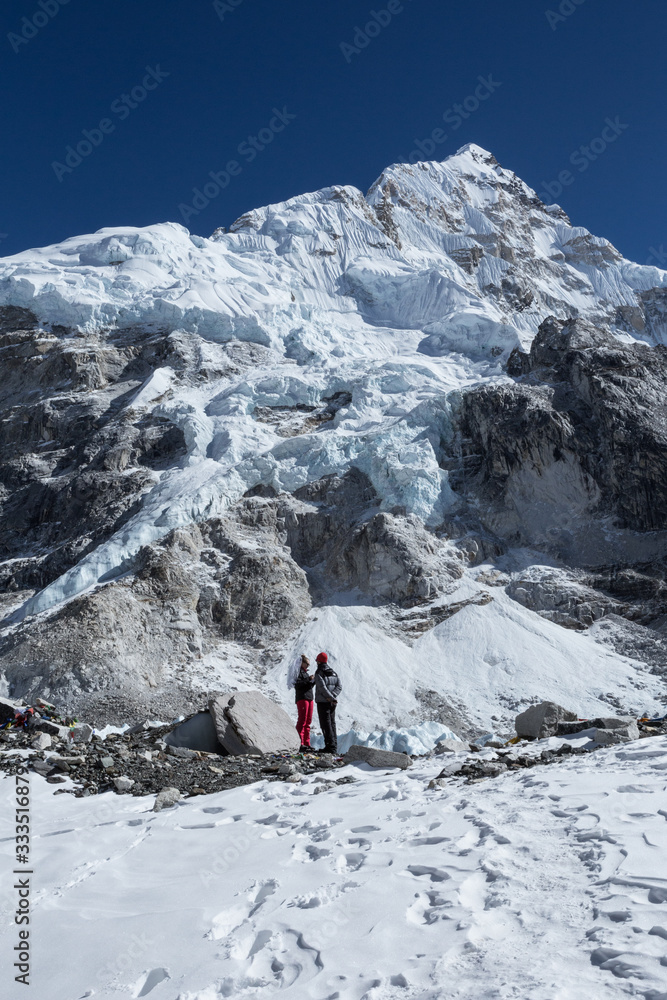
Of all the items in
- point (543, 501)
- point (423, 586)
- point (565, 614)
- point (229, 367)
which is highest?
point (229, 367)

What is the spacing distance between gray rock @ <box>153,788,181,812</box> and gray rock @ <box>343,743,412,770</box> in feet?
8.87

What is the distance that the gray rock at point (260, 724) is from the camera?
10477 millimetres

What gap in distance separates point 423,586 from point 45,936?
3253 cm

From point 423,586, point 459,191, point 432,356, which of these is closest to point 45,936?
point 423,586

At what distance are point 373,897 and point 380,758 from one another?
494 centimetres

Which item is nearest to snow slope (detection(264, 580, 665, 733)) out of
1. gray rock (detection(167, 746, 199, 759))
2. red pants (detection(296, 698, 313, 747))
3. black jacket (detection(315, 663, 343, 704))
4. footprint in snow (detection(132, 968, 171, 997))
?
red pants (detection(296, 698, 313, 747))

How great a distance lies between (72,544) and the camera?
3966cm

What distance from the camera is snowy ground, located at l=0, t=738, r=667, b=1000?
10.3ft

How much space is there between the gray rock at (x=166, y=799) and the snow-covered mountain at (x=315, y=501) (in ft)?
71.3

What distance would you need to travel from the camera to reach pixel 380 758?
29.1 ft

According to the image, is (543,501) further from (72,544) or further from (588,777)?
(588,777)

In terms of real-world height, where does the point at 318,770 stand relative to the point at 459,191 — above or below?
below

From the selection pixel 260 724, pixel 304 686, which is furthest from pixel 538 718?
pixel 260 724

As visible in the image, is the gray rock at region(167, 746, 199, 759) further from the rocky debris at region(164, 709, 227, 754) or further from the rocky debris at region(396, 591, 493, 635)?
the rocky debris at region(396, 591, 493, 635)
